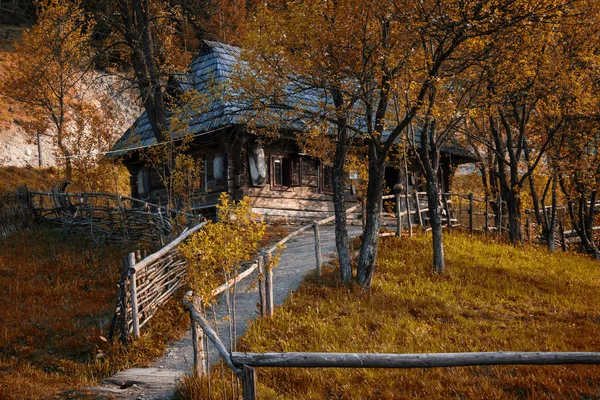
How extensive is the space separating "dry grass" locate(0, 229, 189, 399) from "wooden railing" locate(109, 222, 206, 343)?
223 millimetres

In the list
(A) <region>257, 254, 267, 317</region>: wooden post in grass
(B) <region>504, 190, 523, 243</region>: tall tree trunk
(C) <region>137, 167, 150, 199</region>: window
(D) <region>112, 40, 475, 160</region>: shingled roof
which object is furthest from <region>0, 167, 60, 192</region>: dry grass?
(B) <region>504, 190, 523, 243</region>: tall tree trunk

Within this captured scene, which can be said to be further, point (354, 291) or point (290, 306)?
point (354, 291)

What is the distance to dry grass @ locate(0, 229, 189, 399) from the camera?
6.99 metres

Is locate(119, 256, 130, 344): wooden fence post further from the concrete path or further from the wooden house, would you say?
the wooden house

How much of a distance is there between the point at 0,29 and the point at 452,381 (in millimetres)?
47070

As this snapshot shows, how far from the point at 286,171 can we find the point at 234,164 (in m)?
2.34

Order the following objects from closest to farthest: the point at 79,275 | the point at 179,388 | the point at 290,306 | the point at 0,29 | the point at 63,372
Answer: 1. the point at 179,388
2. the point at 63,372
3. the point at 290,306
4. the point at 79,275
5. the point at 0,29

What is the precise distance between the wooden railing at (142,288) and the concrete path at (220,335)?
719 mm

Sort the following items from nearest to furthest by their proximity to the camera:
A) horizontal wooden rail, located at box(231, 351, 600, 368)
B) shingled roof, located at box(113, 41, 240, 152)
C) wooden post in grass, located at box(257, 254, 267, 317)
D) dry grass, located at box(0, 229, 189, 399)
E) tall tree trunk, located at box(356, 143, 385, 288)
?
horizontal wooden rail, located at box(231, 351, 600, 368)
dry grass, located at box(0, 229, 189, 399)
wooden post in grass, located at box(257, 254, 267, 317)
tall tree trunk, located at box(356, 143, 385, 288)
shingled roof, located at box(113, 41, 240, 152)

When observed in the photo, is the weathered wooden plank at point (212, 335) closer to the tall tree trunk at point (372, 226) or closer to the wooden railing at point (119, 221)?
the tall tree trunk at point (372, 226)

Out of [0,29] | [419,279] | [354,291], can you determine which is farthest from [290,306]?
[0,29]

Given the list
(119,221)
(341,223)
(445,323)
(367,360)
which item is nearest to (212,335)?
(367,360)

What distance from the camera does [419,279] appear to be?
11875mm

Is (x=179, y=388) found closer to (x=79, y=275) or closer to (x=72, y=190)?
(x=79, y=275)
